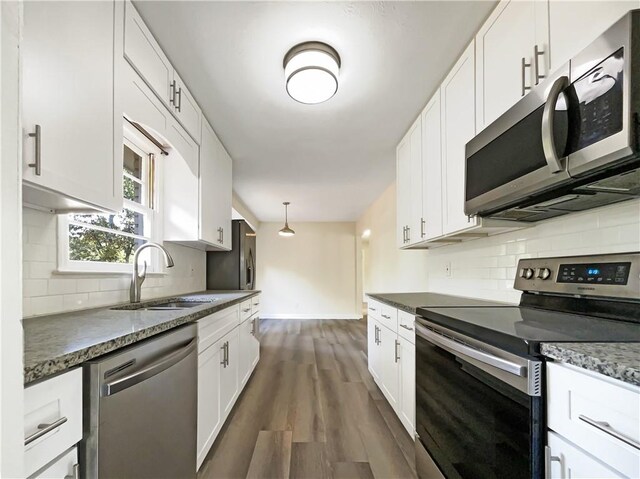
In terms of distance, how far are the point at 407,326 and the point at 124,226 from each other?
205 cm

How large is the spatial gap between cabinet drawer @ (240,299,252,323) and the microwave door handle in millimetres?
2462

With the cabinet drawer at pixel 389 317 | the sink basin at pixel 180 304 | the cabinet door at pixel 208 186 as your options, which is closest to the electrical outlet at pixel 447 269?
the cabinet drawer at pixel 389 317

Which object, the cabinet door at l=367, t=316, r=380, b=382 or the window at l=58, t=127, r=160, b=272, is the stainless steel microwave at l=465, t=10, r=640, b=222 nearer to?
the window at l=58, t=127, r=160, b=272

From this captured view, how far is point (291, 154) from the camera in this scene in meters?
3.38

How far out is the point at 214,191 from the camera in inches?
114

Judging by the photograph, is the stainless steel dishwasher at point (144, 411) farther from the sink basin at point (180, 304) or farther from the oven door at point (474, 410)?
the oven door at point (474, 410)

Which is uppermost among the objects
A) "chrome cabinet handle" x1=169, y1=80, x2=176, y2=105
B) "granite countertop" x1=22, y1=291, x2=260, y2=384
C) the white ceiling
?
the white ceiling

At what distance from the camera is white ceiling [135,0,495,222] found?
1.53 meters

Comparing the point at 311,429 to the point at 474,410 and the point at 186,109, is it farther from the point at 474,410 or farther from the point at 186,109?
the point at 186,109

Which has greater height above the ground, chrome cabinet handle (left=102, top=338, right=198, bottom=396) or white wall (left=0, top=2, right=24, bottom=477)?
white wall (left=0, top=2, right=24, bottom=477)

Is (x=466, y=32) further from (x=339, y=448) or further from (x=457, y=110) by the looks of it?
(x=339, y=448)

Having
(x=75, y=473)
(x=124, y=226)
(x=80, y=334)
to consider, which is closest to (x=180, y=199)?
(x=124, y=226)

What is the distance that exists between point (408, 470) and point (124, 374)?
166 centimetres

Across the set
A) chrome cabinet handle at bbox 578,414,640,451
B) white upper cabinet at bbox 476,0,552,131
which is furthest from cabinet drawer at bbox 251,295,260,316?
chrome cabinet handle at bbox 578,414,640,451
